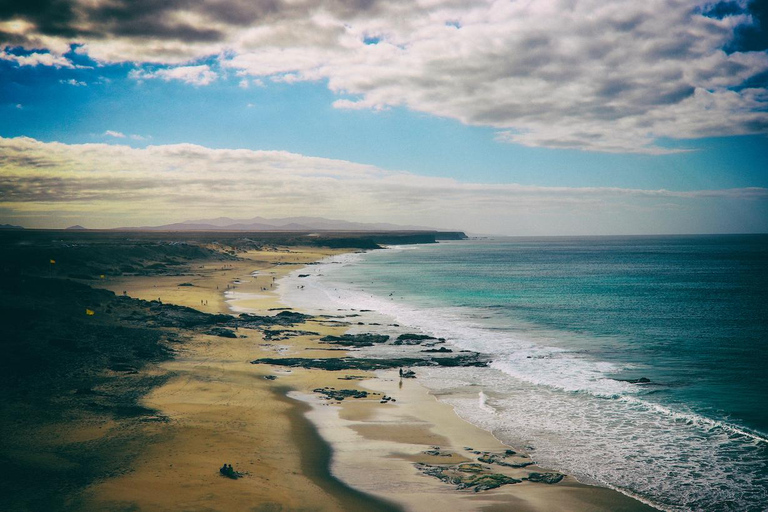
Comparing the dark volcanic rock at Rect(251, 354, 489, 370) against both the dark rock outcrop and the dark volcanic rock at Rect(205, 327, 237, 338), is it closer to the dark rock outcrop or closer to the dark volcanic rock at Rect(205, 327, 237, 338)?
the dark rock outcrop

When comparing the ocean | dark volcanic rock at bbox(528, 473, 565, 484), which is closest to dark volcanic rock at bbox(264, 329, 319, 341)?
the ocean

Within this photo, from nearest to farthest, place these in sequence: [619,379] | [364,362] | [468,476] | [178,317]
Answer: [468,476] < [619,379] < [364,362] < [178,317]

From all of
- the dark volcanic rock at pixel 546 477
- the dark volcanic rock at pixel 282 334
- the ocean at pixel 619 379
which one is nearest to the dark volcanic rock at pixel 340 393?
the ocean at pixel 619 379

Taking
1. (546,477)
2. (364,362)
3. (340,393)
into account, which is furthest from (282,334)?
(546,477)

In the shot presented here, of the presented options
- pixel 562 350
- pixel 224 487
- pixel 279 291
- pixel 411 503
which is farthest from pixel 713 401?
pixel 279 291

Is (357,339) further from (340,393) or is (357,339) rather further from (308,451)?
(308,451)

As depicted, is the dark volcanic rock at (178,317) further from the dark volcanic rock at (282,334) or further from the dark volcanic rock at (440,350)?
the dark volcanic rock at (440,350)
